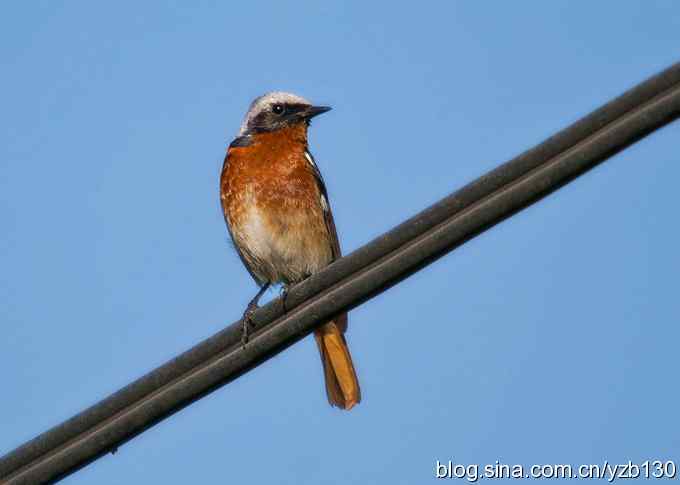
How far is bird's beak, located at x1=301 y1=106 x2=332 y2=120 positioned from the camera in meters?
8.73

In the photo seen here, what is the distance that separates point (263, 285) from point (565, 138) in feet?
15.8

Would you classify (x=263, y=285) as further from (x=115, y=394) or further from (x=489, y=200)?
(x=489, y=200)

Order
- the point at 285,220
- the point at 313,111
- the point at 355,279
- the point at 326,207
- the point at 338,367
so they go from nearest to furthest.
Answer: the point at 355,279 → the point at 338,367 → the point at 285,220 → the point at 326,207 → the point at 313,111

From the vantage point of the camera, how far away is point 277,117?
350 inches

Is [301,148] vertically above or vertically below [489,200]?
above

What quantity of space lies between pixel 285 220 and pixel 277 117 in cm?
117

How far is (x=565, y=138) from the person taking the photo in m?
4.04

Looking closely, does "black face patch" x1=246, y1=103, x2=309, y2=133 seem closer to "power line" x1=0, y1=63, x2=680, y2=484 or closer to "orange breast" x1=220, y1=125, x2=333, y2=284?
"orange breast" x1=220, y1=125, x2=333, y2=284

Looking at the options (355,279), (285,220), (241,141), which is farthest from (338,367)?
(355,279)

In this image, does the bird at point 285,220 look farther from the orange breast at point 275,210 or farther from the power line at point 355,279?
the power line at point 355,279

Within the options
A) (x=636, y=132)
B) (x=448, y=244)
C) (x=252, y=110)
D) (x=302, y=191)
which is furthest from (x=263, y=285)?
(x=636, y=132)

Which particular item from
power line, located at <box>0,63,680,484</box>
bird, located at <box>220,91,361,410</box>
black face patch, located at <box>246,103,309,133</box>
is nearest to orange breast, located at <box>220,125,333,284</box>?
bird, located at <box>220,91,361,410</box>

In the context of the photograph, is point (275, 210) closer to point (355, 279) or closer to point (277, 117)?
point (277, 117)

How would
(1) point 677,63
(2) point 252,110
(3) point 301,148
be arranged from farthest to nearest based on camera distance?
(2) point 252,110 < (3) point 301,148 < (1) point 677,63
